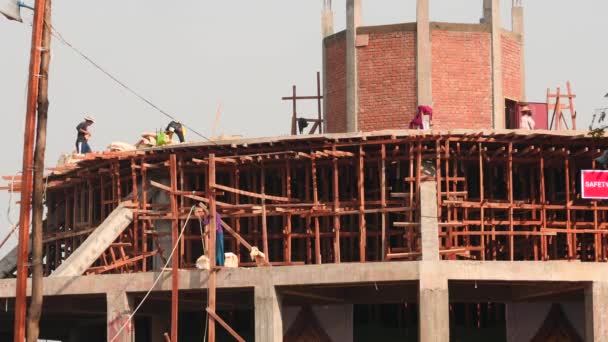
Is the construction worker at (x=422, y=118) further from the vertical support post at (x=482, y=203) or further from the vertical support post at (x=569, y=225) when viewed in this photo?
the vertical support post at (x=569, y=225)

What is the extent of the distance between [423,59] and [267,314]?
33.5ft

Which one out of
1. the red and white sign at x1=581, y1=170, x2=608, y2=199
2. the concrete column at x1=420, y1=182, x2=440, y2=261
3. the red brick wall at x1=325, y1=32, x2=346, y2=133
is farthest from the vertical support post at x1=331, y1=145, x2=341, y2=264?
the red and white sign at x1=581, y1=170, x2=608, y2=199

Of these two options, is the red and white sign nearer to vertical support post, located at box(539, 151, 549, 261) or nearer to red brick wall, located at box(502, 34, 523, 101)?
vertical support post, located at box(539, 151, 549, 261)

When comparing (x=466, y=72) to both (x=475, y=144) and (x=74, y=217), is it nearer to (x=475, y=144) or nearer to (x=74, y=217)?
(x=475, y=144)

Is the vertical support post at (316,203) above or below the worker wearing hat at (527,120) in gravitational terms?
below

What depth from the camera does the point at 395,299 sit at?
1511 inches

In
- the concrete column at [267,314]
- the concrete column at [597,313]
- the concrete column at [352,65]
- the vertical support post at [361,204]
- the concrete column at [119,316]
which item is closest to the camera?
the concrete column at [597,313]

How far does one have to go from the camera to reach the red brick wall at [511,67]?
42.2 m

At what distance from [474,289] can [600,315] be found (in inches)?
161

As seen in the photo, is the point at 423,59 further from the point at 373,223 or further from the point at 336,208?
the point at 336,208

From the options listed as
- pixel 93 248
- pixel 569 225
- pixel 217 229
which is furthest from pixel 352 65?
pixel 93 248

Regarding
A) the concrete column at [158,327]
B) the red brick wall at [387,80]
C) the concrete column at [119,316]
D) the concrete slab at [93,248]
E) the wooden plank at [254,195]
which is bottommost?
the concrete column at [158,327]

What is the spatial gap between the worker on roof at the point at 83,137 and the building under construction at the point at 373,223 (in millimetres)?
538

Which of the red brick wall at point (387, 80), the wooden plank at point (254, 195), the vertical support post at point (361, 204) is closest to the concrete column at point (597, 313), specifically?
the vertical support post at point (361, 204)
